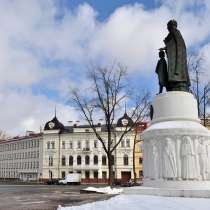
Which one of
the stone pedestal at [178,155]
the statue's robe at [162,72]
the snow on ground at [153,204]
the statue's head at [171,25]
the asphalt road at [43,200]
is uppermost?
the statue's head at [171,25]

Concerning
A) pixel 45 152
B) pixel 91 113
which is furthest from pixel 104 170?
pixel 91 113

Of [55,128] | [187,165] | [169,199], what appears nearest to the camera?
[169,199]

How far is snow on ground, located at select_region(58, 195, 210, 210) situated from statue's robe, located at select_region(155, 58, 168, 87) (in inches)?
193

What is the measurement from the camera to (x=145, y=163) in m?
14.3

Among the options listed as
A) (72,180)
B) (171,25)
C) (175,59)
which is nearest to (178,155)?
(175,59)

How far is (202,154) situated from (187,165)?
634 millimetres

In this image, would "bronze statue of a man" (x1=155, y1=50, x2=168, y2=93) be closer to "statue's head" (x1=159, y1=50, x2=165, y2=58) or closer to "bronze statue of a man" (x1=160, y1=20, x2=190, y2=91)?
"statue's head" (x1=159, y1=50, x2=165, y2=58)

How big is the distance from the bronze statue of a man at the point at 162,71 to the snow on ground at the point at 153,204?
483 cm

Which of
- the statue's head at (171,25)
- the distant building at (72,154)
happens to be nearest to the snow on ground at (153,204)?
the statue's head at (171,25)

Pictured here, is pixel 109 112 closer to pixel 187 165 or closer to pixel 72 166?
pixel 187 165

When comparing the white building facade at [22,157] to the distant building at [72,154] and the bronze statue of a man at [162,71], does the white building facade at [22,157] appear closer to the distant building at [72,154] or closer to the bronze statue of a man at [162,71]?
the distant building at [72,154]

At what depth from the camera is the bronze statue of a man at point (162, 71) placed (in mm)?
15453

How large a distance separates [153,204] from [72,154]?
2963 inches

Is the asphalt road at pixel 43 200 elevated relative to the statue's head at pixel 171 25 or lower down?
lower down
